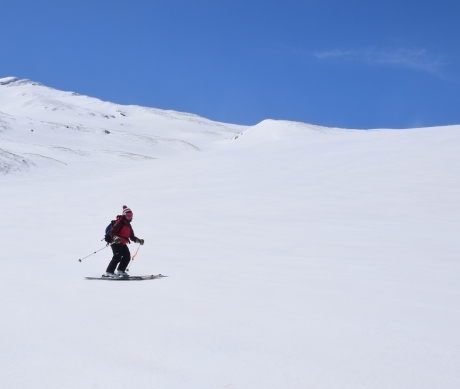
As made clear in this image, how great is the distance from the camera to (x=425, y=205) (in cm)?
1614

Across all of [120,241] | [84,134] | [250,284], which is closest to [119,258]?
[120,241]

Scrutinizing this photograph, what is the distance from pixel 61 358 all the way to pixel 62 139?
2329 inches

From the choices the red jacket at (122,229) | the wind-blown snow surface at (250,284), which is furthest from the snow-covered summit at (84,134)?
the red jacket at (122,229)

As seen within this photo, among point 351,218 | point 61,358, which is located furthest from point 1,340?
point 351,218

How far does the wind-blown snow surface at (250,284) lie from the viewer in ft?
13.9

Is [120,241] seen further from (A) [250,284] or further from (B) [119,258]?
(A) [250,284]

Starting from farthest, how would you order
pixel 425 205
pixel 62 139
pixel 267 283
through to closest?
pixel 62 139 → pixel 425 205 → pixel 267 283

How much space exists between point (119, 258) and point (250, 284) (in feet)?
9.21

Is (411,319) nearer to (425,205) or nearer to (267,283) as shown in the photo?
(267,283)

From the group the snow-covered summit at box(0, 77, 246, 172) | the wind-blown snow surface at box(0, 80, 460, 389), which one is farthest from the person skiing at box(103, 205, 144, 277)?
the snow-covered summit at box(0, 77, 246, 172)

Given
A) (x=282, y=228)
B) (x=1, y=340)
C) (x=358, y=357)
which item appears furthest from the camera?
(x=282, y=228)

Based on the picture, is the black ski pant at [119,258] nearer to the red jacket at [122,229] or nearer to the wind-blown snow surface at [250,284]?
the red jacket at [122,229]

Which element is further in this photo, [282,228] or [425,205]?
[425,205]

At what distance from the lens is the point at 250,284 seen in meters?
7.62
